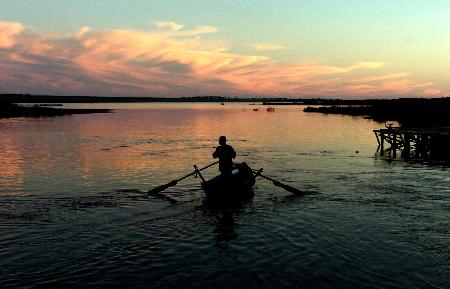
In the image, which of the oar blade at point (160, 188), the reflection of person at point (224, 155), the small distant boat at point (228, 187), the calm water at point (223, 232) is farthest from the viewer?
the oar blade at point (160, 188)

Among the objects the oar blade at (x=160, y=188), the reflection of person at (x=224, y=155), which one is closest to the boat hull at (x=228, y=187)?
the reflection of person at (x=224, y=155)

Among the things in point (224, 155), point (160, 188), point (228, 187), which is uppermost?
point (224, 155)

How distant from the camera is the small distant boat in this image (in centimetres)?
2055

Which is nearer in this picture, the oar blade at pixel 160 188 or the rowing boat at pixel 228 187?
the rowing boat at pixel 228 187

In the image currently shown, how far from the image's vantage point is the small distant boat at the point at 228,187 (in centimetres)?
2055

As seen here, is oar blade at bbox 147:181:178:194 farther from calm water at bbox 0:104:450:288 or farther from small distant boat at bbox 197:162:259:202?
small distant boat at bbox 197:162:259:202

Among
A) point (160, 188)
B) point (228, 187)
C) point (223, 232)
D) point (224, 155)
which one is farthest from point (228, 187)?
point (223, 232)

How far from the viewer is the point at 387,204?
20.9 metres

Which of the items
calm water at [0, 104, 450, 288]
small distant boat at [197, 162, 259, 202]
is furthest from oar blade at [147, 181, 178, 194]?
small distant boat at [197, 162, 259, 202]

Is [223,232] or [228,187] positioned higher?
[228,187]

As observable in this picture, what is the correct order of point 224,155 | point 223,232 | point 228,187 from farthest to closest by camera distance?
point 224,155, point 228,187, point 223,232

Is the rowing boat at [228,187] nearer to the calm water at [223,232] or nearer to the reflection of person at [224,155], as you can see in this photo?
the reflection of person at [224,155]

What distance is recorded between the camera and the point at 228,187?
68.9ft

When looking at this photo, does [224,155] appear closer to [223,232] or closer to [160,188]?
[160,188]
